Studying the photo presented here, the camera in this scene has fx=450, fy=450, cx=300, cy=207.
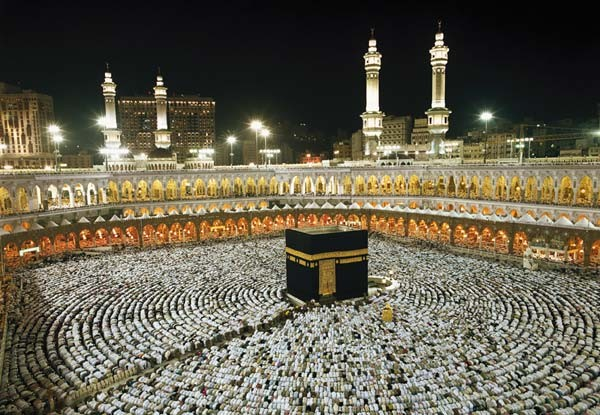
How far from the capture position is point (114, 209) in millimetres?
31875

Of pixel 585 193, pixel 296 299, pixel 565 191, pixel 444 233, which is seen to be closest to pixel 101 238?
pixel 296 299

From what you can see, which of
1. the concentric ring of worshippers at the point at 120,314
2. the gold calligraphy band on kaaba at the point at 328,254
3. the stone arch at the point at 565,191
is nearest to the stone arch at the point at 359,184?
the stone arch at the point at 565,191

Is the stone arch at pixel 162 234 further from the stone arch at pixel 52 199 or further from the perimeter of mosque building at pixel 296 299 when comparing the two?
the stone arch at pixel 52 199

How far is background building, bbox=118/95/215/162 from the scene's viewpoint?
92.5 metres

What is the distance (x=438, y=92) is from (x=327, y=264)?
1059 inches

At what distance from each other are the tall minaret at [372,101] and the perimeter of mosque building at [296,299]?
603 cm

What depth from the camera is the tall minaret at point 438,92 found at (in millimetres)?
38562

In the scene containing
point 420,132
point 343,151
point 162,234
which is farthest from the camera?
point 343,151

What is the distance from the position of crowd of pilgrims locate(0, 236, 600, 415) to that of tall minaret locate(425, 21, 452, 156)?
22.0 m

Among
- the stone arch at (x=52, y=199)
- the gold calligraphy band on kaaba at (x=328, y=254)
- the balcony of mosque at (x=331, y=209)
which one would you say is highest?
the stone arch at (x=52, y=199)

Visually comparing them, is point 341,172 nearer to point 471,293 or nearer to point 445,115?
point 445,115

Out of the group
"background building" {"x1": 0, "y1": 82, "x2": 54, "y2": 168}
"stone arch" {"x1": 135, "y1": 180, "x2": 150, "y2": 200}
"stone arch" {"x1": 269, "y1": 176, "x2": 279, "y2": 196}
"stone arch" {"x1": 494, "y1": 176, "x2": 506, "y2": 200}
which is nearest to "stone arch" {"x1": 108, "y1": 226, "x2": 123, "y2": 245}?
"stone arch" {"x1": 135, "y1": 180, "x2": 150, "y2": 200}

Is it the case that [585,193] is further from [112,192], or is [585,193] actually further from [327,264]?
[112,192]

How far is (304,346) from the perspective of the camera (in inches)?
464
